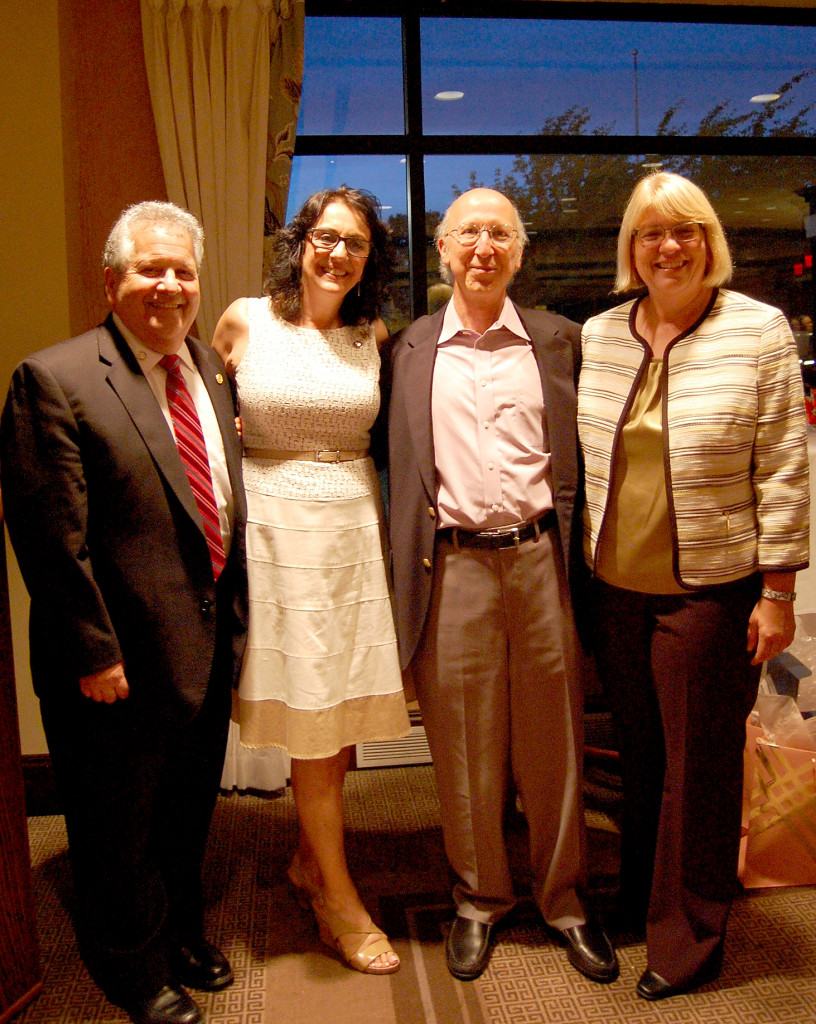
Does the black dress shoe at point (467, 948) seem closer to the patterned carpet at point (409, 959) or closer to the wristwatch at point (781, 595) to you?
the patterned carpet at point (409, 959)

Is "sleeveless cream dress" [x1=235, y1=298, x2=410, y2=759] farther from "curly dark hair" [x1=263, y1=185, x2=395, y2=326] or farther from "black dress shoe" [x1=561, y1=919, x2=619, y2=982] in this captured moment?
"black dress shoe" [x1=561, y1=919, x2=619, y2=982]

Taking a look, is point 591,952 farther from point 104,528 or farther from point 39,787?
point 39,787

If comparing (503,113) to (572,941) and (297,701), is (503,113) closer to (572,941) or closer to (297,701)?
(297,701)

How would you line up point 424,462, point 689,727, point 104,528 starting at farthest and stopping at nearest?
1. point 424,462
2. point 689,727
3. point 104,528

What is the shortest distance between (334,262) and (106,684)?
109 centimetres

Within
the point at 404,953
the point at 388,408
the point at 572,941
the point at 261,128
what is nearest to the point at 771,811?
the point at 572,941

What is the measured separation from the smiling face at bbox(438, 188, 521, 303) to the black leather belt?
22.0 inches

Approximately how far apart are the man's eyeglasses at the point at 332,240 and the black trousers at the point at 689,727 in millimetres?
1009

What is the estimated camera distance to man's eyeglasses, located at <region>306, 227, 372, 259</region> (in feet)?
6.62

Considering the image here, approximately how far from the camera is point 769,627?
1858 mm

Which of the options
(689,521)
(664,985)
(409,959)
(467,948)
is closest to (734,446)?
(689,521)

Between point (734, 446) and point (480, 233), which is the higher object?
point (480, 233)

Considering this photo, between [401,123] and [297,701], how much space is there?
2.40 metres

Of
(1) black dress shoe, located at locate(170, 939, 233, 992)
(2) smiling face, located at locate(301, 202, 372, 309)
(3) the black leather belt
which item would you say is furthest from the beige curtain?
(1) black dress shoe, located at locate(170, 939, 233, 992)
